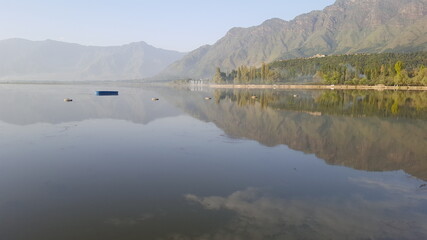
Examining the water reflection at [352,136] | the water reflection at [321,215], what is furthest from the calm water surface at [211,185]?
the water reflection at [352,136]

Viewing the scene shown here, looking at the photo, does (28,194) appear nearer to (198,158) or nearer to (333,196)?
(198,158)

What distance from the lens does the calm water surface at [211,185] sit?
14969 millimetres

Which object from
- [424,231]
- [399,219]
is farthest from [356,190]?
[424,231]

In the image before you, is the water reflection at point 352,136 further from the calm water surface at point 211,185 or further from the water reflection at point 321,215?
the water reflection at point 321,215

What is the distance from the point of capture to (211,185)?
21.0 meters

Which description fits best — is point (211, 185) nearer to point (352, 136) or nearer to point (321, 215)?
point (321, 215)

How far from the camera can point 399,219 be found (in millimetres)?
16453

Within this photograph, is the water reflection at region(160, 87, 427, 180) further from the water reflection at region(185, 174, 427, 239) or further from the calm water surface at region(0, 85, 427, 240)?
the water reflection at region(185, 174, 427, 239)

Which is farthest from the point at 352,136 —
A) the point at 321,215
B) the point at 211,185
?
the point at 321,215

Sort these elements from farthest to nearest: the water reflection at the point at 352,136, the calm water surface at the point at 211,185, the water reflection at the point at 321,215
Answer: the water reflection at the point at 352,136 → the calm water surface at the point at 211,185 → the water reflection at the point at 321,215

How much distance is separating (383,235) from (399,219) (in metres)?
2.60

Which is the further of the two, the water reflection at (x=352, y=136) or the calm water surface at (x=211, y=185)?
the water reflection at (x=352, y=136)

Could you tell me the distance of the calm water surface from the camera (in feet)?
49.1

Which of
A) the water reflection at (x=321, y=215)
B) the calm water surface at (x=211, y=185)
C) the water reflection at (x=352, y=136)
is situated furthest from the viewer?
the water reflection at (x=352, y=136)
